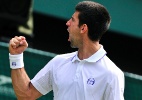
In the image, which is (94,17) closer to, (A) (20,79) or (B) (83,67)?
(B) (83,67)

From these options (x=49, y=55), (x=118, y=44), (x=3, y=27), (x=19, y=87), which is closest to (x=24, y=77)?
(x=19, y=87)

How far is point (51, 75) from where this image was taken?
4809 millimetres

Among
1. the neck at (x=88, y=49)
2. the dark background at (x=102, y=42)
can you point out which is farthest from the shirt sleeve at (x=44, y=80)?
the dark background at (x=102, y=42)

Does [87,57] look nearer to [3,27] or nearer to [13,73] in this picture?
[13,73]

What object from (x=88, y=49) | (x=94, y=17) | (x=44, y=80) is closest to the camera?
(x=94, y=17)

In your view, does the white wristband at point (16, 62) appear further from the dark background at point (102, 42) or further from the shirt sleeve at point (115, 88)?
the dark background at point (102, 42)

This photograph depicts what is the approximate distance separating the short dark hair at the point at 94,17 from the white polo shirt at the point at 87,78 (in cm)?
16

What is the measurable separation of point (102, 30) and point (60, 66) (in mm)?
447

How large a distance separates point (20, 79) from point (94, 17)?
0.78 metres

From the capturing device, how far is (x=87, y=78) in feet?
15.0

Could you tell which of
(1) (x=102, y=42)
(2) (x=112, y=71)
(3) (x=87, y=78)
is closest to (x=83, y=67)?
(3) (x=87, y=78)

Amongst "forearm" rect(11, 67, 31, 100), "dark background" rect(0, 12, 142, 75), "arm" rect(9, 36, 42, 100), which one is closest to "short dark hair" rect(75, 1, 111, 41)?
"arm" rect(9, 36, 42, 100)

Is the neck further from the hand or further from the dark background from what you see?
the dark background

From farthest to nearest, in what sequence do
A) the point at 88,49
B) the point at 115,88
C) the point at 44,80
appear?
the point at 44,80
the point at 88,49
the point at 115,88
